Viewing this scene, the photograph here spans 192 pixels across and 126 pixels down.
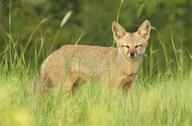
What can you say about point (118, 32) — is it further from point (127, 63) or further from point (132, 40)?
point (127, 63)

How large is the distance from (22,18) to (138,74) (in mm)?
9997

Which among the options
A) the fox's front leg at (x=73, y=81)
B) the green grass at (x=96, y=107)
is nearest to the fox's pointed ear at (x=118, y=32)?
the fox's front leg at (x=73, y=81)

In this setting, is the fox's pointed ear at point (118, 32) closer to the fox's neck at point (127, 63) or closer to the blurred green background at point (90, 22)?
the fox's neck at point (127, 63)

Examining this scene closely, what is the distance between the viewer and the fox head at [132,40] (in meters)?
9.66

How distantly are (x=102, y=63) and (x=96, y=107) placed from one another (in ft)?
10.5

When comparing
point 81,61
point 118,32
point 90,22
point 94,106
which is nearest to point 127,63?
point 118,32

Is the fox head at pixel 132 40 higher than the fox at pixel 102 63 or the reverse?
higher

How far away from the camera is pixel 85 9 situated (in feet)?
65.9

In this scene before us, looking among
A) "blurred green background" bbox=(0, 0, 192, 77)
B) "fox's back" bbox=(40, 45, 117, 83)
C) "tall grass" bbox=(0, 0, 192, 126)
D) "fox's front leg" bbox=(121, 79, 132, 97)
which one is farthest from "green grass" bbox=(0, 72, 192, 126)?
"blurred green background" bbox=(0, 0, 192, 77)

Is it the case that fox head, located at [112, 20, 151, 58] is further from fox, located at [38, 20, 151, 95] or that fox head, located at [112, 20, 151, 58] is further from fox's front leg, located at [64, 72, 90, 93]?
fox's front leg, located at [64, 72, 90, 93]

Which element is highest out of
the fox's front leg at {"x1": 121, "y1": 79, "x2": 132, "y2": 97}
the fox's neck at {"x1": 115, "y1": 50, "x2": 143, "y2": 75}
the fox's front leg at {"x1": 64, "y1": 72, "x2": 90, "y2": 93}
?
the fox's neck at {"x1": 115, "y1": 50, "x2": 143, "y2": 75}

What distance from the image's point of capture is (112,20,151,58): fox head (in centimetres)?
966

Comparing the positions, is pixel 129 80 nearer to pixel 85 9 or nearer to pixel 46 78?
pixel 46 78

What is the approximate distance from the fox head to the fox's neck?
0.33ft
